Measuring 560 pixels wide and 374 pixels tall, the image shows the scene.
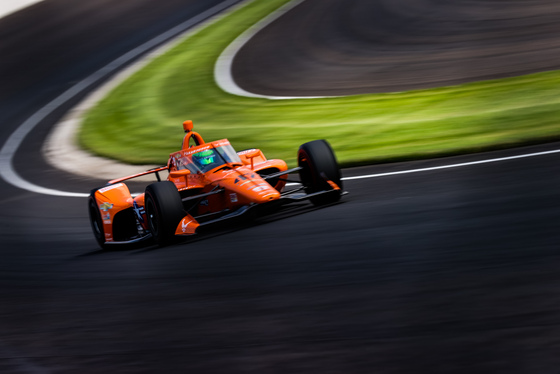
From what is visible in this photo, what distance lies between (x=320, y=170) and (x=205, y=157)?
1.39 metres

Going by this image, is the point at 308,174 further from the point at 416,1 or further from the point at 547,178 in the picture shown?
the point at 416,1

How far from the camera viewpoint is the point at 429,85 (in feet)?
47.7

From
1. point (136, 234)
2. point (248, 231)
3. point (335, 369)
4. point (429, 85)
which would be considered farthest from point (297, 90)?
point (335, 369)

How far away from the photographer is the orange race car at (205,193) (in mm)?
8305

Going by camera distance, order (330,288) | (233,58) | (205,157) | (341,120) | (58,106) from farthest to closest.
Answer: (58,106)
(233,58)
(341,120)
(205,157)
(330,288)

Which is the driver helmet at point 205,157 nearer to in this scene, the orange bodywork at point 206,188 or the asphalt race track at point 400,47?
the orange bodywork at point 206,188

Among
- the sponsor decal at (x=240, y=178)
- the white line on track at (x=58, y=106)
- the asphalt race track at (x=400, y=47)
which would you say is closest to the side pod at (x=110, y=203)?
the sponsor decal at (x=240, y=178)

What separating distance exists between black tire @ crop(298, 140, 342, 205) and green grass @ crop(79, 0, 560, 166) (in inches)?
88.4

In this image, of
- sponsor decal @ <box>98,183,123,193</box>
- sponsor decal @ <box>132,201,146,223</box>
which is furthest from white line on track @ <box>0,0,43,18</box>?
sponsor decal @ <box>132,201,146,223</box>

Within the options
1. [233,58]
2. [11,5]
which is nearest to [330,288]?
[233,58]

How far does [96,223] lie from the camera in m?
9.83

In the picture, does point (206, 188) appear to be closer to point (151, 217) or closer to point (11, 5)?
point (151, 217)

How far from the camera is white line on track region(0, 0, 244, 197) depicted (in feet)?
46.0

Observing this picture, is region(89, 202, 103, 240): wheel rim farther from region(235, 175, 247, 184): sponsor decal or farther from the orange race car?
region(235, 175, 247, 184): sponsor decal
